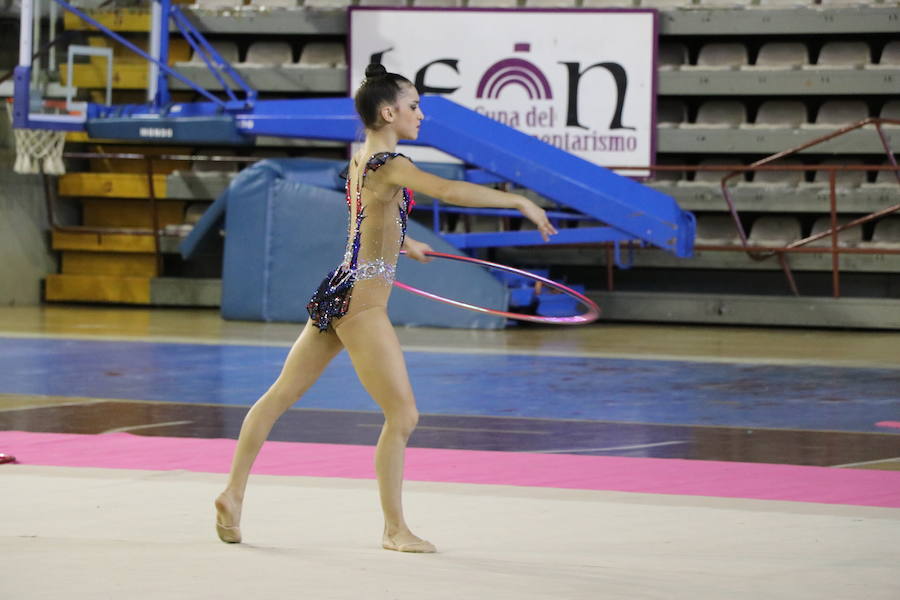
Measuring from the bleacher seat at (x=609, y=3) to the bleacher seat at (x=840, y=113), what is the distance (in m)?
2.54

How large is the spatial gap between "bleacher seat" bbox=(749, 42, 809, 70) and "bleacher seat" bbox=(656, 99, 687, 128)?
100cm

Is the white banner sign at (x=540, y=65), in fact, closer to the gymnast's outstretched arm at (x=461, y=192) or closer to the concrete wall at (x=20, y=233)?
the concrete wall at (x=20, y=233)

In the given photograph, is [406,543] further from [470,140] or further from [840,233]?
[840,233]

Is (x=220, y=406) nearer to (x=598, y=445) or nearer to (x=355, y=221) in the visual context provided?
(x=598, y=445)

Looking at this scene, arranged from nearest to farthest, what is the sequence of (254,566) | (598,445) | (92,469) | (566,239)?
(254,566), (92,469), (598,445), (566,239)

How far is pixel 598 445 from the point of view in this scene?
23.0 feet

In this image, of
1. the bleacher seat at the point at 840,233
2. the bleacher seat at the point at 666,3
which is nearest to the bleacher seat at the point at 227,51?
the bleacher seat at the point at 666,3

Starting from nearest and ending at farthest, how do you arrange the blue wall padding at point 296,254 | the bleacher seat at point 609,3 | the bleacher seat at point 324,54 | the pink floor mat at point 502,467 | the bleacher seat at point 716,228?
the pink floor mat at point 502,467, the blue wall padding at point 296,254, the bleacher seat at point 716,228, the bleacher seat at point 609,3, the bleacher seat at point 324,54

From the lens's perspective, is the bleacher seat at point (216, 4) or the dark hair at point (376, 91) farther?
the bleacher seat at point (216, 4)

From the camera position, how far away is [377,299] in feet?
14.7

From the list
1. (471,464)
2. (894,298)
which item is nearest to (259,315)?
(894,298)

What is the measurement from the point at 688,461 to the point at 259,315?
8384 millimetres

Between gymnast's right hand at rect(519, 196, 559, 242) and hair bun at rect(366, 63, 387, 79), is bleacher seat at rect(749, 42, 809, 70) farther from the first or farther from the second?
gymnast's right hand at rect(519, 196, 559, 242)

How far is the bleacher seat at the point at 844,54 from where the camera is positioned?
15.8 m
